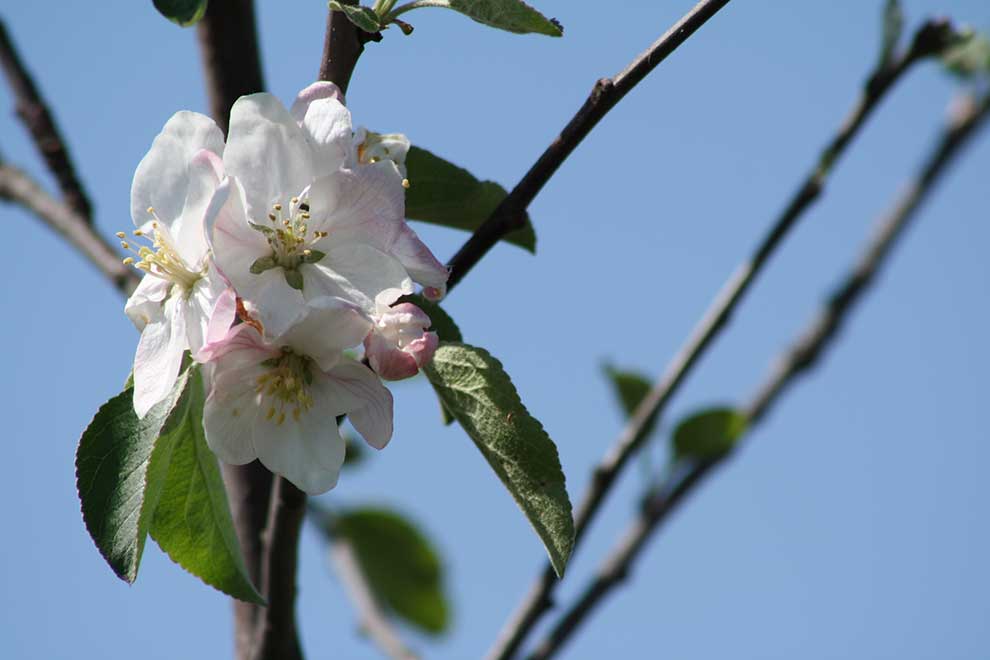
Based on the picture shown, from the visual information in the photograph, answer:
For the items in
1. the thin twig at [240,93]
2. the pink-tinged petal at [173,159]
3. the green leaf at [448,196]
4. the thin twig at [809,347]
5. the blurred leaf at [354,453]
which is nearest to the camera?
the pink-tinged petal at [173,159]

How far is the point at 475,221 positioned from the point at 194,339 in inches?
16.4

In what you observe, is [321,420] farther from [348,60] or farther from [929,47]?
[929,47]

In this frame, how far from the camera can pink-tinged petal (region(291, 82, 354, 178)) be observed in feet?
3.39

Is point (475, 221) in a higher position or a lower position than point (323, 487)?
higher

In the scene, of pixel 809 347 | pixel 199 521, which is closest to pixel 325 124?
pixel 199 521

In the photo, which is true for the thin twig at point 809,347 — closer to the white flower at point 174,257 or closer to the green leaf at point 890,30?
the green leaf at point 890,30

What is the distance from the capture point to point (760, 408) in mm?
2279

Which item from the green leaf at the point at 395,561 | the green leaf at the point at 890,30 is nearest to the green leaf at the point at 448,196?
the green leaf at the point at 890,30

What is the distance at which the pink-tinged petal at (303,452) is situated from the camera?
3.63 feet

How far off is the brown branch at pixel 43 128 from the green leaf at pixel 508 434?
117 centimetres

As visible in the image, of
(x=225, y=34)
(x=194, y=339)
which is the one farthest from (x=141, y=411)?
(x=225, y=34)

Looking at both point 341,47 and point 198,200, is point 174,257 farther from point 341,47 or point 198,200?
point 341,47

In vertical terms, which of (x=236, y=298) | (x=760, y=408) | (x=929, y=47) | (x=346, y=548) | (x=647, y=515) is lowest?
(x=346, y=548)

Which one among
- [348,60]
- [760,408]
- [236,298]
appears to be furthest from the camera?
[760,408]
